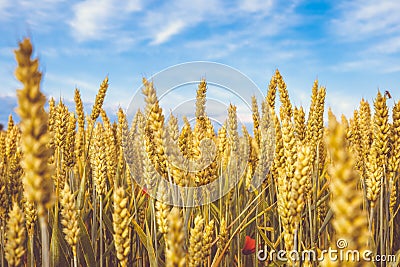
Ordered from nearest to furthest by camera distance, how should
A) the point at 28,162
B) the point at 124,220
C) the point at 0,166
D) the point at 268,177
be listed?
1. the point at 28,162
2. the point at 124,220
3. the point at 0,166
4. the point at 268,177

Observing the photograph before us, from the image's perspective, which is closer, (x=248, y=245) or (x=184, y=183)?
(x=184, y=183)

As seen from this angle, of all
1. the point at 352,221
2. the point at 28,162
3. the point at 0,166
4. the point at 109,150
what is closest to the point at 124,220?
the point at 28,162

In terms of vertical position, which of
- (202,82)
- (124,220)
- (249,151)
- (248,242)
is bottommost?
(248,242)

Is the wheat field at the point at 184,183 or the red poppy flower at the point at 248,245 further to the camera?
the red poppy flower at the point at 248,245

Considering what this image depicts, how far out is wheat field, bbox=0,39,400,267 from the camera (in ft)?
2.89

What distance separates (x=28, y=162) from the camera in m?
0.92

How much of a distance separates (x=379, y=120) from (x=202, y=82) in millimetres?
1129

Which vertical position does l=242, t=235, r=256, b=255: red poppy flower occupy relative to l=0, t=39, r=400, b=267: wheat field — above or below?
below

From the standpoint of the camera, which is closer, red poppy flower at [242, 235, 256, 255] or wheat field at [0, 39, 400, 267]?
wheat field at [0, 39, 400, 267]

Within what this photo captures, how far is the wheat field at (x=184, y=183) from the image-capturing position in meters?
0.88

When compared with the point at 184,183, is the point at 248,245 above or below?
below

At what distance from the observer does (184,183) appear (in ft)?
6.00

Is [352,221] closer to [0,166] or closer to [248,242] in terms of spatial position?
[248,242]

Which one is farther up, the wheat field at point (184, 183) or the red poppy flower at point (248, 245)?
the wheat field at point (184, 183)
